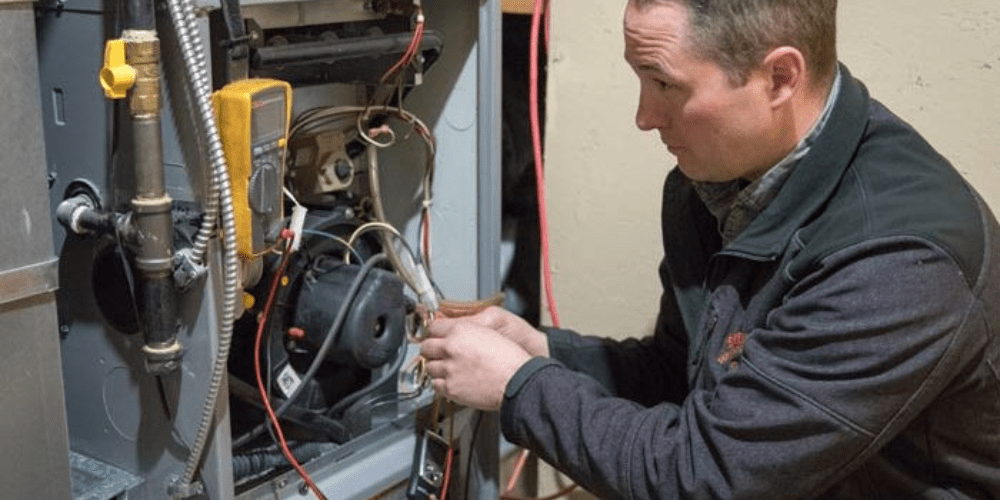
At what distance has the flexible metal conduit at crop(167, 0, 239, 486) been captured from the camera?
3.39ft

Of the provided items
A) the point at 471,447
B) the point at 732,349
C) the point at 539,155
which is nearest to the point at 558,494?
the point at 471,447

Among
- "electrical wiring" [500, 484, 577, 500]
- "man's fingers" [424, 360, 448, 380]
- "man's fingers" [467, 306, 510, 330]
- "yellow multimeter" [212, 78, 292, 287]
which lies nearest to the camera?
"yellow multimeter" [212, 78, 292, 287]

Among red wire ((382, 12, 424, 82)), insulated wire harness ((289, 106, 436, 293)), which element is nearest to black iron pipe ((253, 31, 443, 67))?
red wire ((382, 12, 424, 82))

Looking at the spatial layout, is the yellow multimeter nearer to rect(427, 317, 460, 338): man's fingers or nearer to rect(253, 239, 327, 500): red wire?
rect(253, 239, 327, 500): red wire

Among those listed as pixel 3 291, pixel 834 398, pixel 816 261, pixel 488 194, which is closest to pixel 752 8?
pixel 816 261

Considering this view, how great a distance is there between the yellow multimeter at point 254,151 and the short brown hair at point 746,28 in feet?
1.35

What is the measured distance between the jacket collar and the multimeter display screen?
506mm

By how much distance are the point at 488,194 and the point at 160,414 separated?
0.55 metres

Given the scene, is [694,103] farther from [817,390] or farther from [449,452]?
[449,452]

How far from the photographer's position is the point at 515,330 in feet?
4.92

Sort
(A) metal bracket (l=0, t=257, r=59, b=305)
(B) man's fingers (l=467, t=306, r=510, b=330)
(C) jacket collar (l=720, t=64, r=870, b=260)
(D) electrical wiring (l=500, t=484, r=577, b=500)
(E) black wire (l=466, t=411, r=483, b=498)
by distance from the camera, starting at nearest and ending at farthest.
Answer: (A) metal bracket (l=0, t=257, r=59, b=305), (C) jacket collar (l=720, t=64, r=870, b=260), (B) man's fingers (l=467, t=306, r=510, b=330), (E) black wire (l=466, t=411, r=483, b=498), (D) electrical wiring (l=500, t=484, r=577, b=500)

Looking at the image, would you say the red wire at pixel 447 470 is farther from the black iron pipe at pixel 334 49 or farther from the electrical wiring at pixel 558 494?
the black iron pipe at pixel 334 49

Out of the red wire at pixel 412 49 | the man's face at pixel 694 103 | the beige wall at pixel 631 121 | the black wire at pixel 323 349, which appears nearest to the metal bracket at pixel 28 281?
the black wire at pixel 323 349

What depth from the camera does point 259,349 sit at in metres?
1.37
